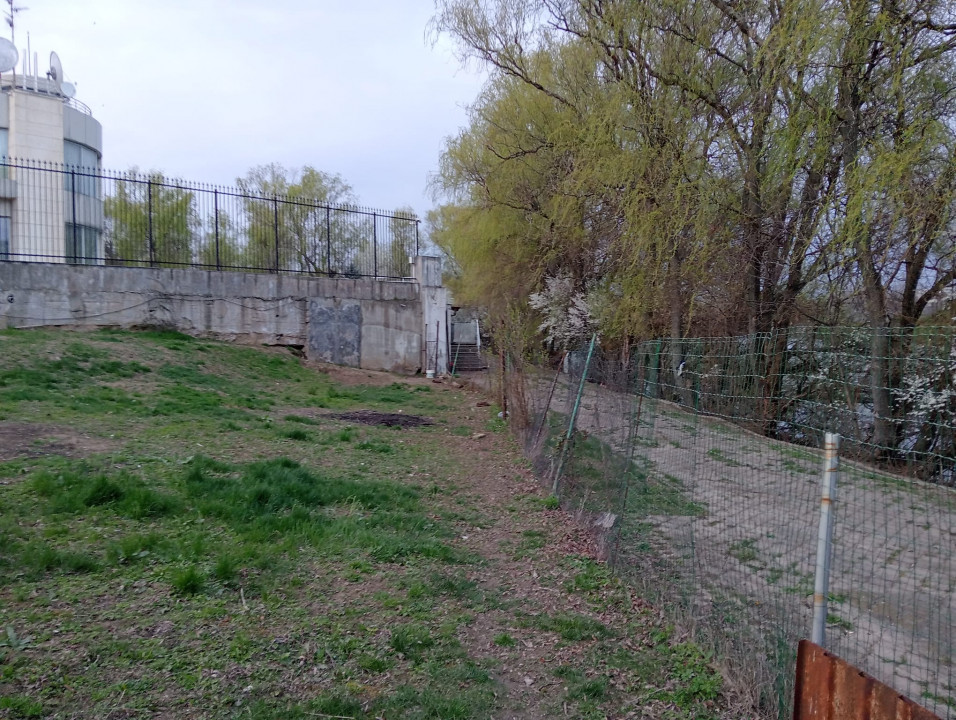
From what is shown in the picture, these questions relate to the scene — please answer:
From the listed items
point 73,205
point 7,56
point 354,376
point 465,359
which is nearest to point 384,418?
point 354,376

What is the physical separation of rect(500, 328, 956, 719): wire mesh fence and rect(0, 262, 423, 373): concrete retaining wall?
14.0m

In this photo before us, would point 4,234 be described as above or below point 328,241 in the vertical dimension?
above

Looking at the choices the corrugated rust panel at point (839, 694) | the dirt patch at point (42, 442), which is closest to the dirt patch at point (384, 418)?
the dirt patch at point (42, 442)

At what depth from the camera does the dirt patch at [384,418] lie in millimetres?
10961

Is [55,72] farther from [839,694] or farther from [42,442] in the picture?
[839,694]

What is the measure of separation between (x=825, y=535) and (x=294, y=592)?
9.55ft

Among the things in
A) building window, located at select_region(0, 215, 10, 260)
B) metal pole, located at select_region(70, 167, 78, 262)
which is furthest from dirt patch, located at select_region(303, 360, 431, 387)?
building window, located at select_region(0, 215, 10, 260)

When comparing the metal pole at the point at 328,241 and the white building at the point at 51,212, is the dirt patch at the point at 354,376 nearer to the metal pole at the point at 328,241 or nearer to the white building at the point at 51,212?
the metal pole at the point at 328,241

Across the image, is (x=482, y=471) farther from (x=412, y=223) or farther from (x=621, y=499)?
(x=412, y=223)

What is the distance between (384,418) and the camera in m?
11.3

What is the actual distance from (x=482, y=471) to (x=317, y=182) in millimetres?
28743

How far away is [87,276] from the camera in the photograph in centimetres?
1569

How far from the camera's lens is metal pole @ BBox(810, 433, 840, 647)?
2.72 meters

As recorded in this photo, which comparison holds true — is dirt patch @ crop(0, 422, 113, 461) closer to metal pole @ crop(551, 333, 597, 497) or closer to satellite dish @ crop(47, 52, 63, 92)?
metal pole @ crop(551, 333, 597, 497)
